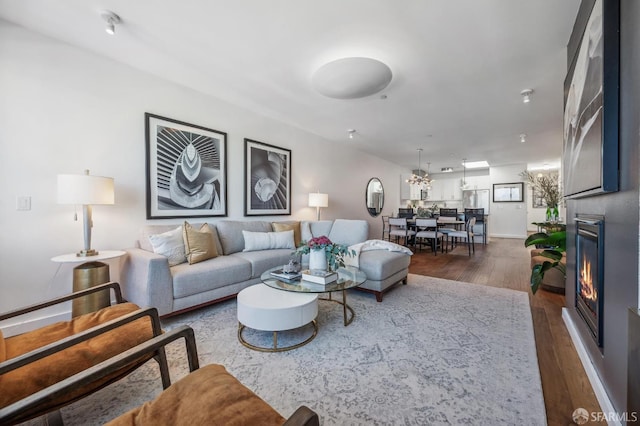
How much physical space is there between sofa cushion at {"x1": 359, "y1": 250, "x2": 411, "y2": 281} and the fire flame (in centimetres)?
160

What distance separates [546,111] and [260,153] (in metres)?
4.45

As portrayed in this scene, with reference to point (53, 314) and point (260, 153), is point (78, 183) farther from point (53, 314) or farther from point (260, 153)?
point (260, 153)

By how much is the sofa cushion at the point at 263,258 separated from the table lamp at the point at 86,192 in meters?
1.41

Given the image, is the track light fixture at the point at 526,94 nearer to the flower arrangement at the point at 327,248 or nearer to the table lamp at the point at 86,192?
the flower arrangement at the point at 327,248

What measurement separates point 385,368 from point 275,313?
2.77 feet

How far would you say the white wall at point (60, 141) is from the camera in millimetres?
2211

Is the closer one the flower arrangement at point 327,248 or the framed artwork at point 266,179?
the flower arrangement at point 327,248

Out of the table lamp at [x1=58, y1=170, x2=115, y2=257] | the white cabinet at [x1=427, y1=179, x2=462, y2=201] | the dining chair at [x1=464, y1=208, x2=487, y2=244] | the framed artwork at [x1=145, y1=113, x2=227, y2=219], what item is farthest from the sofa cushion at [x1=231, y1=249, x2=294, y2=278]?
the white cabinet at [x1=427, y1=179, x2=462, y2=201]

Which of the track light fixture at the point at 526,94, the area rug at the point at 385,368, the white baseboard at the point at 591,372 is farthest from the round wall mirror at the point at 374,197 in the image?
the white baseboard at the point at 591,372

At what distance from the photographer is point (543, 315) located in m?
2.60

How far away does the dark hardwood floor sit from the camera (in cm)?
146

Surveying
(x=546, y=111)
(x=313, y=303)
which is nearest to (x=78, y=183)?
(x=313, y=303)

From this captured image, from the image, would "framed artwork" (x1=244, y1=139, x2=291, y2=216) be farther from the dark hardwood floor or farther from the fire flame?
the fire flame

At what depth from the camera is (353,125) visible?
15.6 ft
